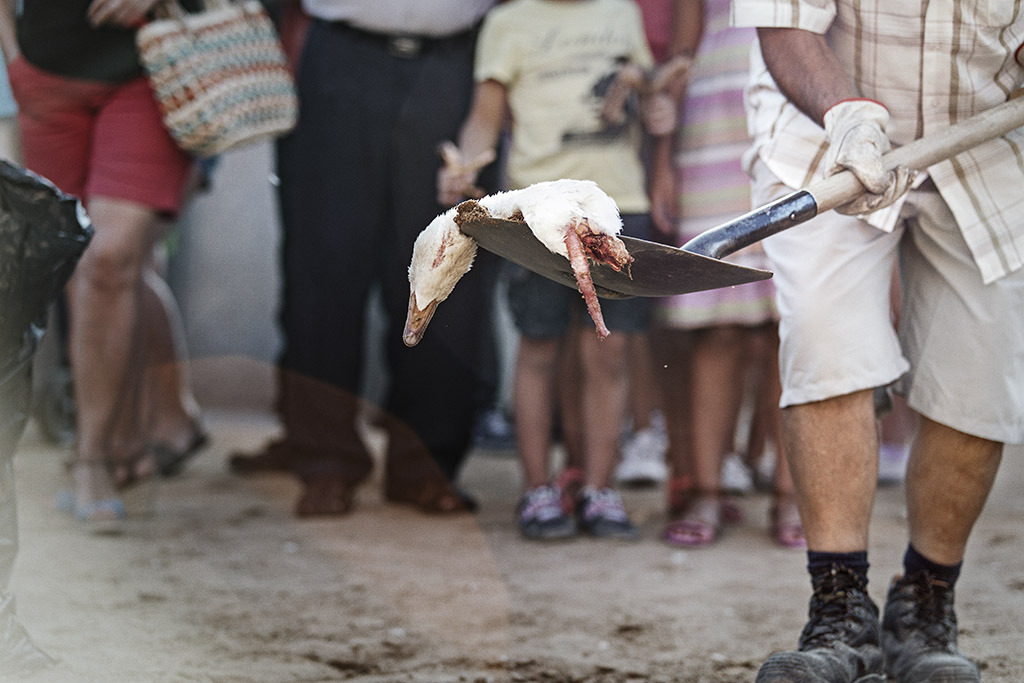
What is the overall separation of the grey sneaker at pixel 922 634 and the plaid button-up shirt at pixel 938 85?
22.2 inches

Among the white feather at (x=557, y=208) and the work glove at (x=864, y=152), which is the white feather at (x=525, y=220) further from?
the work glove at (x=864, y=152)

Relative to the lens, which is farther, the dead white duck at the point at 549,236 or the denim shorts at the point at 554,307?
the denim shorts at the point at 554,307

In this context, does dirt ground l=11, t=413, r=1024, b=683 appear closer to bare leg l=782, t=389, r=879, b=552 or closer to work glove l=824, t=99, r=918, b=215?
bare leg l=782, t=389, r=879, b=552

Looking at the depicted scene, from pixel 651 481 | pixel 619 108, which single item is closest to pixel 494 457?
pixel 651 481

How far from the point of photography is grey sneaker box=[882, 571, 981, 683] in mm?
1744

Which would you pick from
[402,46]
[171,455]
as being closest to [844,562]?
[402,46]

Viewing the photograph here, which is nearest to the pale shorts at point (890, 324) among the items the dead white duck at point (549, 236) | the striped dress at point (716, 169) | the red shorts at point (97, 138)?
the dead white duck at point (549, 236)

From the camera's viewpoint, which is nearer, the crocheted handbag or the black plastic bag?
the black plastic bag

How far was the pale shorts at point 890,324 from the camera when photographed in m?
1.76

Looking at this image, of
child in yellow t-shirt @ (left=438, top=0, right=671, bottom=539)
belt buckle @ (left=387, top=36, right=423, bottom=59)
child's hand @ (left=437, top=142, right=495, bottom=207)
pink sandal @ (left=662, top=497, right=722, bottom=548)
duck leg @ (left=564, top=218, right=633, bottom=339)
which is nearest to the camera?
duck leg @ (left=564, top=218, right=633, bottom=339)

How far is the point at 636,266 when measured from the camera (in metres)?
1.55

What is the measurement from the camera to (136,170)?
283 cm

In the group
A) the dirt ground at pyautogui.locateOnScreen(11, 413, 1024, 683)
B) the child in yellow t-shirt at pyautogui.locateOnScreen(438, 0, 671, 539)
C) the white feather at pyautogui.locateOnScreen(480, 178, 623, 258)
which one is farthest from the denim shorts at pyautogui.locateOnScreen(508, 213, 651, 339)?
the white feather at pyautogui.locateOnScreen(480, 178, 623, 258)

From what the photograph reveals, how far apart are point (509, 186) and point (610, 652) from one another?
1.57 meters
